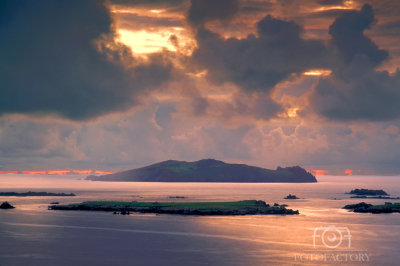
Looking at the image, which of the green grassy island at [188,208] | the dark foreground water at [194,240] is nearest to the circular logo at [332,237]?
the dark foreground water at [194,240]

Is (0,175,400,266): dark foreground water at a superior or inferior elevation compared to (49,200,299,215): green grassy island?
inferior

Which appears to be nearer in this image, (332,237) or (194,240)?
(194,240)

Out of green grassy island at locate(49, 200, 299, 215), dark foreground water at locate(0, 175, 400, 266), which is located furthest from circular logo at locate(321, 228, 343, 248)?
green grassy island at locate(49, 200, 299, 215)

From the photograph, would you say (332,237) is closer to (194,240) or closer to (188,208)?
(194,240)

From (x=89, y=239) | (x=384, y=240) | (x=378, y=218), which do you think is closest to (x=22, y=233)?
(x=89, y=239)

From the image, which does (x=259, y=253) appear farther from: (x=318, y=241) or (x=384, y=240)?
(x=384, y=240)

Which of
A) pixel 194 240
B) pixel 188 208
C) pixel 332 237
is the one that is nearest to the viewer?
pixel 194 240

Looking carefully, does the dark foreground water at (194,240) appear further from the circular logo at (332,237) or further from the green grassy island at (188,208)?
the green grassy island at (188,208)

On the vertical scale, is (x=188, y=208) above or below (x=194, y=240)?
above

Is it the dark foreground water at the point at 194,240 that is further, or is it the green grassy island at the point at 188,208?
the green grassy island at the point at 188,208

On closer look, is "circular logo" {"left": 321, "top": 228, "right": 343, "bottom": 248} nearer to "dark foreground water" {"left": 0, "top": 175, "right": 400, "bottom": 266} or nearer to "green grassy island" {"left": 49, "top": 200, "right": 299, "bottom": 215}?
"dark foreground water" {"left": 0, "top": 175, "right": 400, "bottom": 266}

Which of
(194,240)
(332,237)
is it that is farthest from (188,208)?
(332,237)
